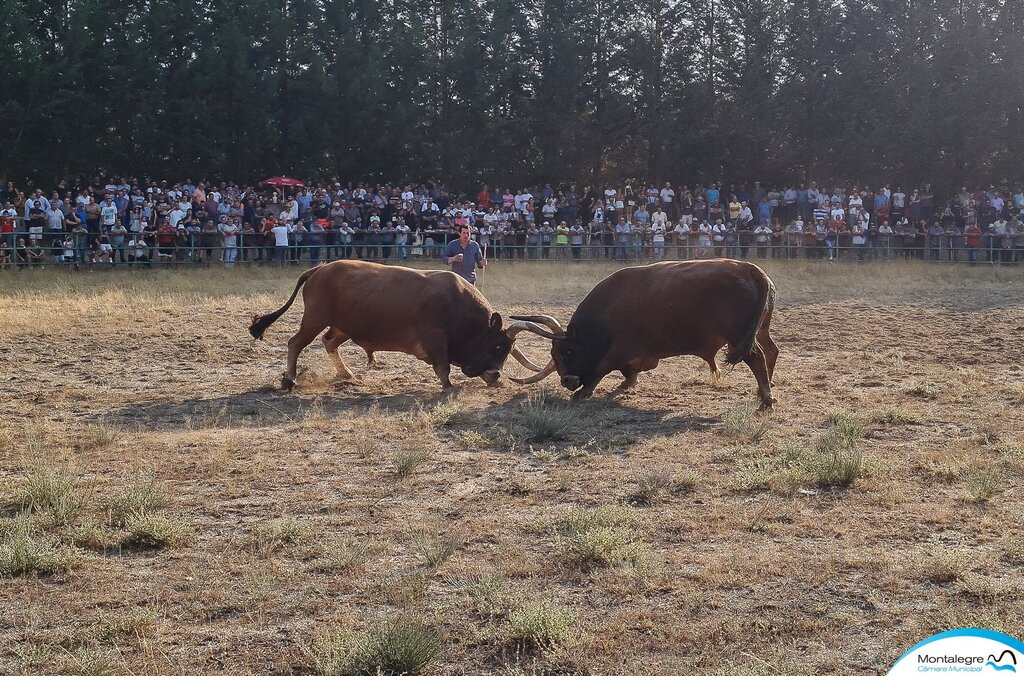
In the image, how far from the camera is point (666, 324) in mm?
9891

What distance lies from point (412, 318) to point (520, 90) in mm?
26247

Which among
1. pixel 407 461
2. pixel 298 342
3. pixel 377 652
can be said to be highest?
pixel 298 342

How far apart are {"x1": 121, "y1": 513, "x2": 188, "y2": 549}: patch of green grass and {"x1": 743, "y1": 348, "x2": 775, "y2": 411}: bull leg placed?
5.33 metres

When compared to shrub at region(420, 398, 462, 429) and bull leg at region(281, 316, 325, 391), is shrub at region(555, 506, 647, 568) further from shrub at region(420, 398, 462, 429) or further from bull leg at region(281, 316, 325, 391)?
bull leg at region(281, 316, 325, 391)

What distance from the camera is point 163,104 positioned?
31.9 m

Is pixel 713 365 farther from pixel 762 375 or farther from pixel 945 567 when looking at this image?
pixel 945 567

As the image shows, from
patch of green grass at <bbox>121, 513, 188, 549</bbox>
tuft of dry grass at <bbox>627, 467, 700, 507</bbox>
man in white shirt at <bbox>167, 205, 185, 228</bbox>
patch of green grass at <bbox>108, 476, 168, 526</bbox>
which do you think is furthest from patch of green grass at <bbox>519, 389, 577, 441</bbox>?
man in white shirt at <bbox>167, 205, 185, 228</bbox>

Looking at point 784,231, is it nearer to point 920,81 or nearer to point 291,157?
point 920,81

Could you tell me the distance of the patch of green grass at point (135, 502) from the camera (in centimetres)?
591

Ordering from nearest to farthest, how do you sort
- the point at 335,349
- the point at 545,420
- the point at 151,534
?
the point at 151,534
the point at 545,420
the point at 335,349

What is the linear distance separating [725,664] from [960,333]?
37.2 feet

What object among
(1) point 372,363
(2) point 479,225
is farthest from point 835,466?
(2) point 479,225

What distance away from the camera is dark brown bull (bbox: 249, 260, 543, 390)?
1070 cm

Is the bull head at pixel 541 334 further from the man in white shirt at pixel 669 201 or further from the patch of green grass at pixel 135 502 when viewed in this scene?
the man in white shirt at pixel 669 201
